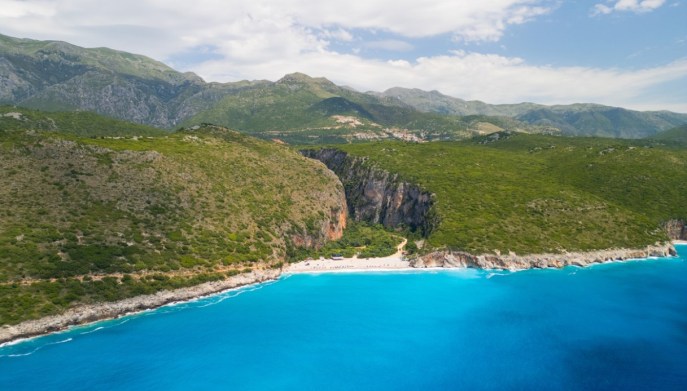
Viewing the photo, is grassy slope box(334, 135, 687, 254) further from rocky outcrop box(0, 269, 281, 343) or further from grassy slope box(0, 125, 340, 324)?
rocky outcrop box(0, 269, 281, 343)

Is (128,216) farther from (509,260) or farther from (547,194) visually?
(547,194)

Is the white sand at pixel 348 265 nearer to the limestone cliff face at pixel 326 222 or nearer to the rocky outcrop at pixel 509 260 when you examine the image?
the rocky outcrop at pixel 509 260

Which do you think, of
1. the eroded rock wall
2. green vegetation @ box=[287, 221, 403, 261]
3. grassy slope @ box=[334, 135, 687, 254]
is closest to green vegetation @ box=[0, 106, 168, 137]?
green vegetation @ box=[287, 221, 403, 261]

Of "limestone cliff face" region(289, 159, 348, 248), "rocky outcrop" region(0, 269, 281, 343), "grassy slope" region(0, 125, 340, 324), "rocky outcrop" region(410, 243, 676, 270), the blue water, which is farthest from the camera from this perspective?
"limestone cliff face" region(289, 159, 348, 248)

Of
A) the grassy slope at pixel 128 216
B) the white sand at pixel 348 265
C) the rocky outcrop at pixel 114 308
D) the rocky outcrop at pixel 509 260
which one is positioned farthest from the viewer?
the white sand at pixel 348 265

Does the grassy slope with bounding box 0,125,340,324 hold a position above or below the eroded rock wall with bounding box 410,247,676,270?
above

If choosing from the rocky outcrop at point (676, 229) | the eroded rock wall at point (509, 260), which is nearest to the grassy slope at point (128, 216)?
the eroded rock wall at point (509, 260)

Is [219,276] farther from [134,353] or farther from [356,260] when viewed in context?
[356,260]

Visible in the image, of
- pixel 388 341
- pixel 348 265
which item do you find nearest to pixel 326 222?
pixel 348 265
